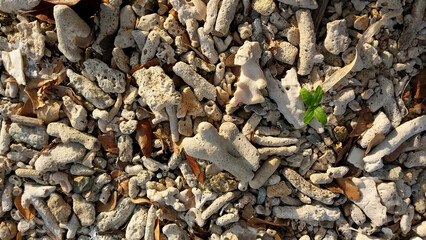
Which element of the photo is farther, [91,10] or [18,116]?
[18,116]

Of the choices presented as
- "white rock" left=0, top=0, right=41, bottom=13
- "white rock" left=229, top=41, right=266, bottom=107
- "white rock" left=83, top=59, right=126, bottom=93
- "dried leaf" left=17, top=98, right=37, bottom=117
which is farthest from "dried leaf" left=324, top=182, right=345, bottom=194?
"white rock" left=0, top=0, right=41, bottom=13

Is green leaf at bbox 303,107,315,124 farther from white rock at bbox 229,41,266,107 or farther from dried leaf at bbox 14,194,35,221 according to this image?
dried leaf at bbox 14,194,35,221

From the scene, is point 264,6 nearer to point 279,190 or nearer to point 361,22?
point 361,22

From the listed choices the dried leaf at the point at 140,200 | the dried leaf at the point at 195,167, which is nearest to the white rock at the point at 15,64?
the dried leaf at the point at 140,200

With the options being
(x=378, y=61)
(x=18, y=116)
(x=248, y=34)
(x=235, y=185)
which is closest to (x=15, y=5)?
(x=18, y=116)

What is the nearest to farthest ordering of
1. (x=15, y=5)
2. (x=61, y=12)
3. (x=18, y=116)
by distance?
(x=61, y=12) → (x=15, y=5) → (x=18, y=116)

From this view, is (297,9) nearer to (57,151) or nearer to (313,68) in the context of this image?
(313,68)

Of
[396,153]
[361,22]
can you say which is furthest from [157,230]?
[361,22]

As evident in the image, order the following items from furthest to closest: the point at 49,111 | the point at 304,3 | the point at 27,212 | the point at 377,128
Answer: the point at 27,212 < the point at 49,111 < the point at 377,128 < the point at 304,3
